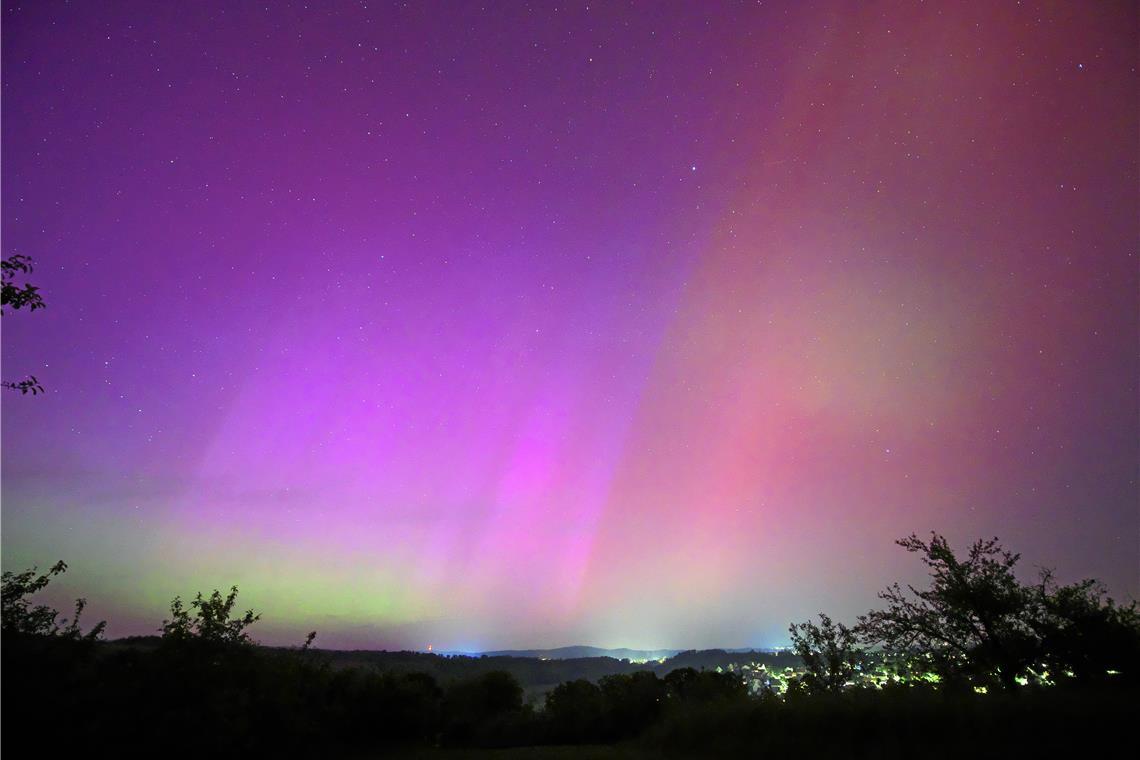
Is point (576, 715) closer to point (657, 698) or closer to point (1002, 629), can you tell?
point (657, 698)

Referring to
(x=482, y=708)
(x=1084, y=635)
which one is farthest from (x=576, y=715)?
(x=1084, y=635)

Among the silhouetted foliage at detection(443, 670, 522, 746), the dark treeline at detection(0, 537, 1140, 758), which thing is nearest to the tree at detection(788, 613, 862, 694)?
the dark treeline at detection(0, 537, 1140, 758)

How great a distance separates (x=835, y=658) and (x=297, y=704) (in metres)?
26.8

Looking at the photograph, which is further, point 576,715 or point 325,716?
point 576,715

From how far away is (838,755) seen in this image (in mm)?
12109

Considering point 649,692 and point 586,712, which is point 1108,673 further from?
point 586,712

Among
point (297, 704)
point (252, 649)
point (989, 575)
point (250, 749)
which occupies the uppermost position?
point (989, 575)

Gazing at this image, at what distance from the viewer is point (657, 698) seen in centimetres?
2659

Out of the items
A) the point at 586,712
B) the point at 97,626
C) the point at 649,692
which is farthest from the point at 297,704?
the point at 649,692

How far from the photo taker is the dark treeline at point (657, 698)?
37.1ft

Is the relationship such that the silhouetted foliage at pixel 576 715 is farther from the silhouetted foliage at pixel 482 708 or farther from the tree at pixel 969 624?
the tree at pixel 969 624

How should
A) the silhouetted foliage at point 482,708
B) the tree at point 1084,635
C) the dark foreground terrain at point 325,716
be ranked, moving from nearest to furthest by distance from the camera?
the dark foreground terrain at point 325,716 < the tree at point 1084,635 < the silhouetted foliage at point 482,708

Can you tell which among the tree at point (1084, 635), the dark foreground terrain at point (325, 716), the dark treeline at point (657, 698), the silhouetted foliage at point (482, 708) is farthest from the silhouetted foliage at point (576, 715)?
the tree at point (1084, 635)

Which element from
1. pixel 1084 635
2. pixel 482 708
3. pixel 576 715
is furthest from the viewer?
pixel 482 708
